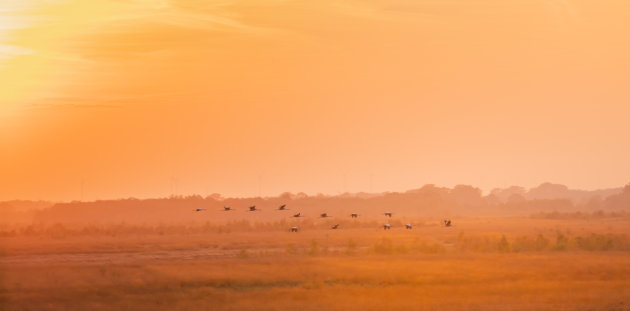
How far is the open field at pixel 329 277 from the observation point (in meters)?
41.7

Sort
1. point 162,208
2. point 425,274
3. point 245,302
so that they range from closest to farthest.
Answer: point 245,302 < point 425,274 < point 162,208

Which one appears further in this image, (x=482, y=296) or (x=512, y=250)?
(x=512, y=250)

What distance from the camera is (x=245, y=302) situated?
4194 cm

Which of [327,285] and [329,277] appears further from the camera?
[329,277]

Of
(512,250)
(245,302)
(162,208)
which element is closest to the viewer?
(245,302)

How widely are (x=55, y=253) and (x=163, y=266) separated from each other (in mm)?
18225

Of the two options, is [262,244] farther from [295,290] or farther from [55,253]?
[295,290]

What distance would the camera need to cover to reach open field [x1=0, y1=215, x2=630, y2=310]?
137 ft

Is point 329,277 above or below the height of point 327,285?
above

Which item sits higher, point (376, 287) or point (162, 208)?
point (162, 208)

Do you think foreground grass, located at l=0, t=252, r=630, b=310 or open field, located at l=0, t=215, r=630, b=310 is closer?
foreground grass, located at l=0, t=252, r=630, b=310

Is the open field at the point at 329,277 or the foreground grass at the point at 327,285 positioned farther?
the open field at the point at 329,277

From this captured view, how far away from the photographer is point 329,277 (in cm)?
4819

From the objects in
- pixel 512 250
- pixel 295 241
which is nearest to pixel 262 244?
pixel 295 241
